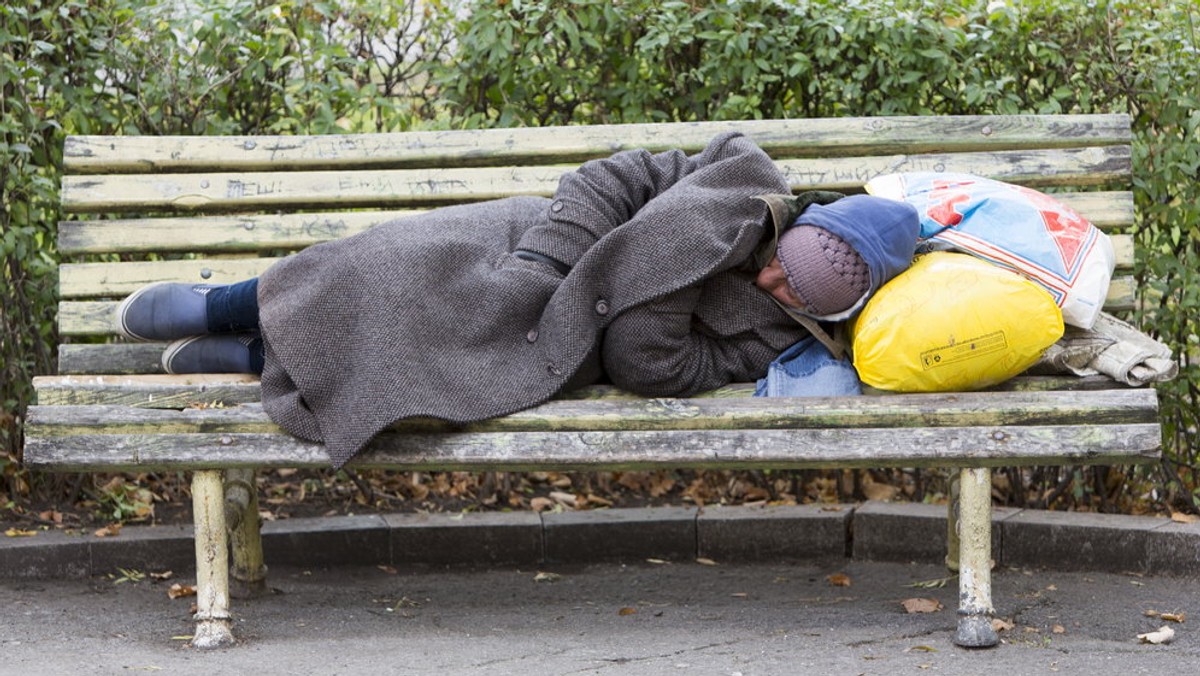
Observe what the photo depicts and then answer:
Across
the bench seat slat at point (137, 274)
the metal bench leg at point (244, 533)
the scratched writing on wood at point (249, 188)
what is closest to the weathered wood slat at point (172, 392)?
the metal bench leg at point (244, 533)

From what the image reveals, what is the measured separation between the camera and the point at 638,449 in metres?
3.18

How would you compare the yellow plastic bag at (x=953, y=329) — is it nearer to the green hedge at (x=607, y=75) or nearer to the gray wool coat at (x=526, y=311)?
the gray wool coat at (x=526, y=311)

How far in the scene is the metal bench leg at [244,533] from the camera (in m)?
3.69

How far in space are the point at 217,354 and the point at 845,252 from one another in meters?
1.56

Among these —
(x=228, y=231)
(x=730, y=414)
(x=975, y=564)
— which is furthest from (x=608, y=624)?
(x=228, y=231)

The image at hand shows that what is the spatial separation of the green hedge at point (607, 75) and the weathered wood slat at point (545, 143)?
0.26 metres

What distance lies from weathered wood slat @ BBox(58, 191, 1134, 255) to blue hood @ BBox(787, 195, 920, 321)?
92 centimetres

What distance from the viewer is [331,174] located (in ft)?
13.3

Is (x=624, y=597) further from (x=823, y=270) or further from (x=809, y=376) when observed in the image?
(x=823, y=270)

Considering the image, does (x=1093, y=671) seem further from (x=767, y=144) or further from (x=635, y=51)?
(x=635, y=51)

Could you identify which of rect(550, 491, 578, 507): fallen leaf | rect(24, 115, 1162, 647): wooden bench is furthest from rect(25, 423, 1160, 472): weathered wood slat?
rect(550, 491, 578, 507): fallen leaf

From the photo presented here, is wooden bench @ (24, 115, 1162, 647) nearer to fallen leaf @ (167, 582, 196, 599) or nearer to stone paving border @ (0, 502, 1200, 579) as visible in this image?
fallen leaf @ (167, 582, 196, 599)

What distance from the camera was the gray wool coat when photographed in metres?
3.20

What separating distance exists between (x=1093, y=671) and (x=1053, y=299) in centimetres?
82
